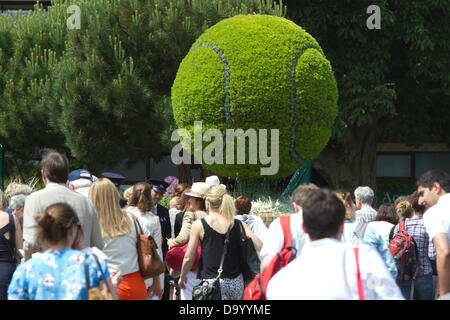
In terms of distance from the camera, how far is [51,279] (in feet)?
8.69

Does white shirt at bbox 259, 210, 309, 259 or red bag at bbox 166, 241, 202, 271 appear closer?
white shirt at bbox 259, 210, 309, 259

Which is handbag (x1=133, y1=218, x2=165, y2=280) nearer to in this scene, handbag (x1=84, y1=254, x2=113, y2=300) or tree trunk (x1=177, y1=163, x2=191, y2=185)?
handbag (x1=84, y1=254, x2=113, y2=300)

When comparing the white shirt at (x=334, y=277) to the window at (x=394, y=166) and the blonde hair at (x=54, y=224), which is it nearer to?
the blonde hair at (x=54, y=224)

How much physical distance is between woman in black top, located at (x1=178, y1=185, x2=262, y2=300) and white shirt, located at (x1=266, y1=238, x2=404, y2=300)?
2.10 metres

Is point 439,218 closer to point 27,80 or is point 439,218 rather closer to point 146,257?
point 146,257

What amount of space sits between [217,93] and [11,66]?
250 inches

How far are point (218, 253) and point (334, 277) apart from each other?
7.31ft

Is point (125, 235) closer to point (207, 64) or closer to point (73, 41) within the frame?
point (207, 64)

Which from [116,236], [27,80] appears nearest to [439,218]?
[116,236]

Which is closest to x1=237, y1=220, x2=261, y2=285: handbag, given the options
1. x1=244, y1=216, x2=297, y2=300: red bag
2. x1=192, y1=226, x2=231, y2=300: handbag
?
x1=192, y1=226, x2=231, y2=300: handbag

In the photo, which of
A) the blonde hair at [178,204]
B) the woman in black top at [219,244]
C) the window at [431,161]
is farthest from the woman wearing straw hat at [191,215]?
the window at [431,161]

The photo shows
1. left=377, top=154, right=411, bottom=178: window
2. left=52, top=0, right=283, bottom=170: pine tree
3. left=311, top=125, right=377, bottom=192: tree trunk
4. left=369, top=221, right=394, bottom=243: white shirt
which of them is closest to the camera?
left=369, top=221, right=394, bottom=243: white shirt

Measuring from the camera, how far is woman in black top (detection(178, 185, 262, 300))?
4.54 m
